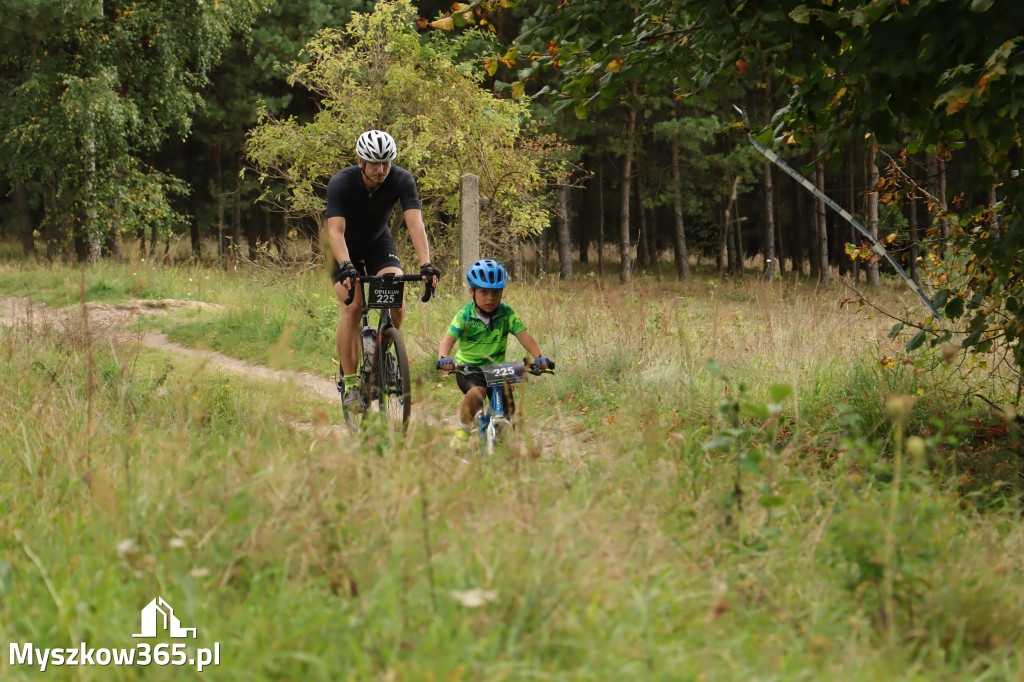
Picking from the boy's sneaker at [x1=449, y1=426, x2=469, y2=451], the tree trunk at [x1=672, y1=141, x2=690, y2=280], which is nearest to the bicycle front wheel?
the boy's sneaker at [x1=449, y1=426, x2=469, y2=451]

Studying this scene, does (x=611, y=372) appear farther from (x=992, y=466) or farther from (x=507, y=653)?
(x=507, y=653)

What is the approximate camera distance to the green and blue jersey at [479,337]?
508 centimetres

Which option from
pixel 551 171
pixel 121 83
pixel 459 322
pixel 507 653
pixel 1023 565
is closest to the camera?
pixel 507 653

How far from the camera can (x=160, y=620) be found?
2.56 meters

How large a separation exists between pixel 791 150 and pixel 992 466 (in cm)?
268

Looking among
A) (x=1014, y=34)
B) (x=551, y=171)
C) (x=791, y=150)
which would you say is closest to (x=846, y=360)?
(x=791, y=150)

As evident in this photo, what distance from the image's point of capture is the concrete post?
1081 centimetres

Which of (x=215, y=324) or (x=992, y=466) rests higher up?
(x=215, y=324)

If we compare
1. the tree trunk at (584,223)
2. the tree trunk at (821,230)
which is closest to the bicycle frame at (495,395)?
the tree trunk at (821,230)

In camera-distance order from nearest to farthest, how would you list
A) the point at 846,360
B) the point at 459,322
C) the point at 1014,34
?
the point at 1014,34
the point at 459,322
the point at 846,360

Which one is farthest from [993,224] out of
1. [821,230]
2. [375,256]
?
[821,230]

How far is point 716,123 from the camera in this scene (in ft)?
85.4

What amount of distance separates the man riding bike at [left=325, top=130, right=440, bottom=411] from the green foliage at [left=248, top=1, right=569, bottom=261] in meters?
8.92

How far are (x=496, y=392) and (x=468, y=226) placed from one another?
6306 mm
